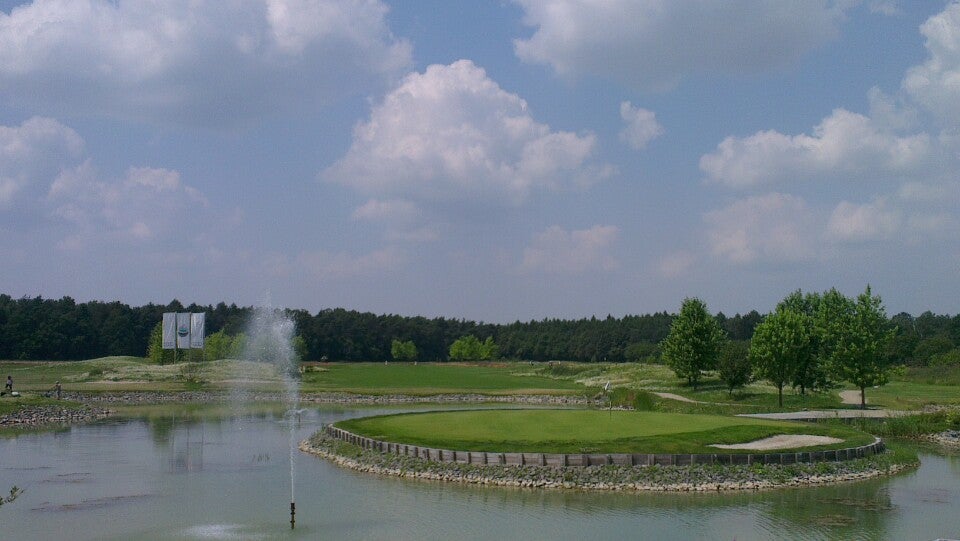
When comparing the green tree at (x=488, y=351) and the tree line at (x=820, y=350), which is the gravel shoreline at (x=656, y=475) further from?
the green tree at (x=488, y=351)

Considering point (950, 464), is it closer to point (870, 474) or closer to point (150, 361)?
point (870, 474)

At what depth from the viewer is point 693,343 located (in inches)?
2884

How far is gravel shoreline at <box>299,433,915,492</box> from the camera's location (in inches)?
1177

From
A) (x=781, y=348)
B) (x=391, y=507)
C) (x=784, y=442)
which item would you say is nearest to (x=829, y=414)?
(x=781, y=348)

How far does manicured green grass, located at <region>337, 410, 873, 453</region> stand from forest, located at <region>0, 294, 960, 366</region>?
275 feet

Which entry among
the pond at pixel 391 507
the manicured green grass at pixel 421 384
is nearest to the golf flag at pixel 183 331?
the manicured green grass at pixel 421 384

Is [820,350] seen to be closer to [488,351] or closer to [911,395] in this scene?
[911,395]

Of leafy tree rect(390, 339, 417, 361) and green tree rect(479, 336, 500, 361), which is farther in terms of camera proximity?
green tree rect(479, 336, 500, 361)

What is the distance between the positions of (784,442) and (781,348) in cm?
2268

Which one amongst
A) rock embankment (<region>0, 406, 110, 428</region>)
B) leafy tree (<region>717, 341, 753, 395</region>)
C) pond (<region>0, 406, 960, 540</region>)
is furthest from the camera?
leafy tree (<region>717, 341, 753, 395</region>)

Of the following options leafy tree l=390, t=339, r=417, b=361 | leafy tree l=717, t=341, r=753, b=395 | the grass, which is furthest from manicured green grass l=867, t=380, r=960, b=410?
leafy tree l=390, t=339, r=417, b=361

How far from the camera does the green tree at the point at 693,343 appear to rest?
72.9 meters

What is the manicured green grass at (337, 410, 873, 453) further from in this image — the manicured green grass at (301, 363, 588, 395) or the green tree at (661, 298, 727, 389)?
the manicured green grass at (301, 363, 588, 395)

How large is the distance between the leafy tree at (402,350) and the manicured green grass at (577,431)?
139m
